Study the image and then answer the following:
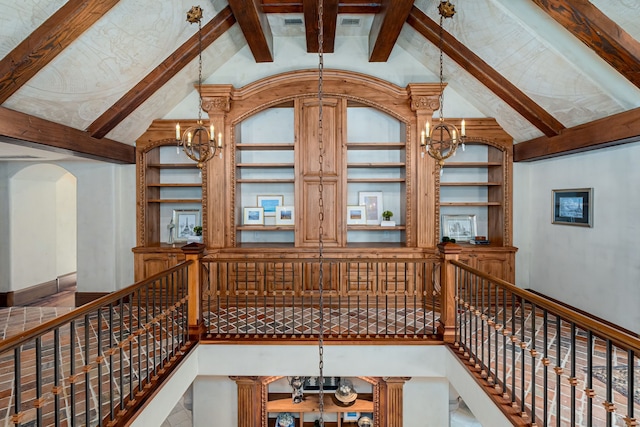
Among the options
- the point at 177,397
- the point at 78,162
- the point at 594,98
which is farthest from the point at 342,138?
the point at 78,162

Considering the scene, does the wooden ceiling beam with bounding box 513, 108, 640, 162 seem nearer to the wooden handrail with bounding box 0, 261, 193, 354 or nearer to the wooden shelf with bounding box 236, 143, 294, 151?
the wooden shelf with bounding box 236, 143, 294, 151

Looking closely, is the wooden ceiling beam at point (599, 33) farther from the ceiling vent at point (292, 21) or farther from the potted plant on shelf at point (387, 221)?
the potted plant on shelf at point (387, 221)

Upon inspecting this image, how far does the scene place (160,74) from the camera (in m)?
3.86

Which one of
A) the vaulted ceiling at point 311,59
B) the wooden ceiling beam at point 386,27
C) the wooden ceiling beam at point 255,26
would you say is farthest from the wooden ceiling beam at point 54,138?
the wooden ceiling beam at point 386,27

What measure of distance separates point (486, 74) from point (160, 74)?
11.9ft

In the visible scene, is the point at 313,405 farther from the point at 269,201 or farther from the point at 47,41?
the point at 47,41

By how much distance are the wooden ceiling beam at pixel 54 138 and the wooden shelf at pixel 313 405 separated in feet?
12.9

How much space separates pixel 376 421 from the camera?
172 inches

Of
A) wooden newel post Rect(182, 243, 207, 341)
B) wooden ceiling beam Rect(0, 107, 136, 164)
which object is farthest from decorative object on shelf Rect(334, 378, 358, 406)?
wooden ceiling beam Rect(0, 107, 136, 164)

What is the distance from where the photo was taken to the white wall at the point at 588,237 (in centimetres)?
346

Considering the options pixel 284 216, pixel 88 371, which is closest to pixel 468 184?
pixel 284 216

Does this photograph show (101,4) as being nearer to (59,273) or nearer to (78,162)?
(78,162)

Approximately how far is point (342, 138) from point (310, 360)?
274cm

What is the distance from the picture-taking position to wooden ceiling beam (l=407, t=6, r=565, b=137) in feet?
12.7
